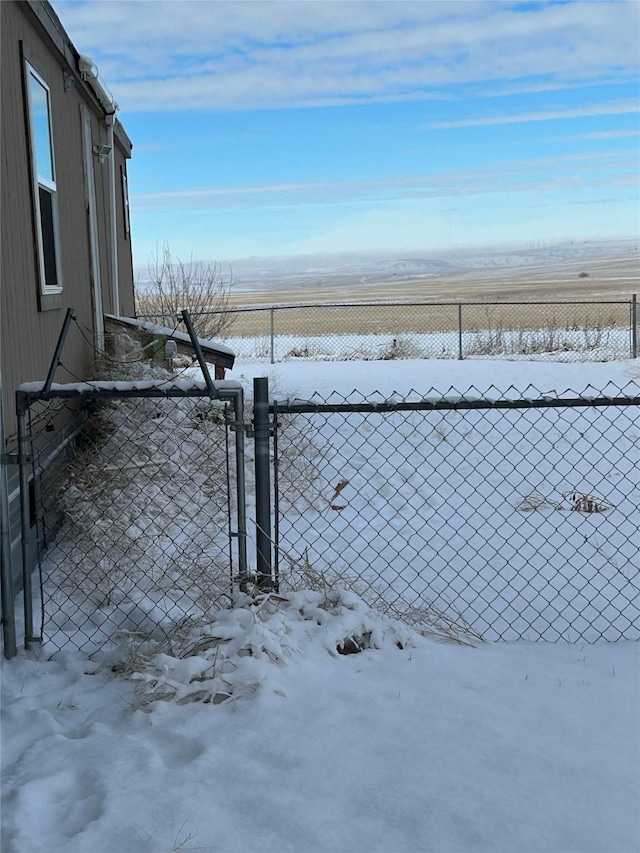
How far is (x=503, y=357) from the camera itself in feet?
57.8

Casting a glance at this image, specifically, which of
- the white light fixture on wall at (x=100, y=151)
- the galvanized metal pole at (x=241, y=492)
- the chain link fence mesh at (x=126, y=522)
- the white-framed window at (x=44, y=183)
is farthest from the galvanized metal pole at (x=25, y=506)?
the white light fixture on wall at (x=100, y=151)

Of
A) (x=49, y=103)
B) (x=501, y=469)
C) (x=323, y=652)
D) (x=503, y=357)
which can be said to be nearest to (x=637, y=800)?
(x=323, y=652)

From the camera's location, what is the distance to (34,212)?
19.4 ft

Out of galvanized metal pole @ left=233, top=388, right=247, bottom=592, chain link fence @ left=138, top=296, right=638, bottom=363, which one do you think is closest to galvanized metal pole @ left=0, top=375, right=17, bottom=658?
galvanized metal pole @ left=233, top=388, right=247, bottom=592

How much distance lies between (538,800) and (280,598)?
57.8 inches

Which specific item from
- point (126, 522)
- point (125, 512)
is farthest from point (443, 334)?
point (126, 522)

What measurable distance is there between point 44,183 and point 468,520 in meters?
4.22

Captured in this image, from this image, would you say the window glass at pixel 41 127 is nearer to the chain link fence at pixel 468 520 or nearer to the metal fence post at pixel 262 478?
the chain link fence at pixel 468 520

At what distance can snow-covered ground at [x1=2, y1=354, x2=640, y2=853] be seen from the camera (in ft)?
8.01

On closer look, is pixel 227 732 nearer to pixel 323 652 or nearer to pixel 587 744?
pixel 323 652

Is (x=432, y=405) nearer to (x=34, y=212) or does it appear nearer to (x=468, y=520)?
(x=468, y=520)

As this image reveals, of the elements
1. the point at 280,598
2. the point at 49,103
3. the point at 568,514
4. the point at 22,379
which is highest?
the point at 49,103

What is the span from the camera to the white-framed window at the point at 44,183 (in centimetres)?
598

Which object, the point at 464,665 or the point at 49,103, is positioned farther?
the point at 49,103
